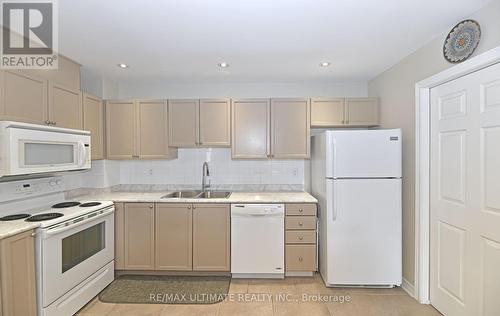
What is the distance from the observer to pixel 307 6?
1.83 metres

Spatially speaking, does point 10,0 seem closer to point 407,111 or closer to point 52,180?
point 52,180

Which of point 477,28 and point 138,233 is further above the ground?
point 477,28

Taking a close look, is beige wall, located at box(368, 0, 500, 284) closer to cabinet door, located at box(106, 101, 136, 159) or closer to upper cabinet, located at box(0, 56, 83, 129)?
cabinet door, located at box(106, 101, 136, 159)

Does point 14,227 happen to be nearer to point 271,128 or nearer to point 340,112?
point 271,128

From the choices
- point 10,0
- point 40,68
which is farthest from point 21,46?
point 10,0

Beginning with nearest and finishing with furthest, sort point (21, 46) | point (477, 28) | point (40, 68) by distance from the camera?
point (477, 28)
point (21, 46)
point (40, 68)

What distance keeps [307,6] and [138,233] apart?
278cm

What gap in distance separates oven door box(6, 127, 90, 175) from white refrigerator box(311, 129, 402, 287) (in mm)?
2390

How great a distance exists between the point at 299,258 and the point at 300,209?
0.54 metres

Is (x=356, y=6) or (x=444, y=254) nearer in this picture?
(x=356, y=6)

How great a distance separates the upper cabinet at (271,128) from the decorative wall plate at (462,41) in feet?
5.02

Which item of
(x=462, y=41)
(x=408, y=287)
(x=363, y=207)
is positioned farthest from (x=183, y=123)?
(x=408, y=287)

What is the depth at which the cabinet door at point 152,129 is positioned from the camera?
347 cm

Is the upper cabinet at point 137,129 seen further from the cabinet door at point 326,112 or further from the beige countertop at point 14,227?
the cabinet door at point 326,112
